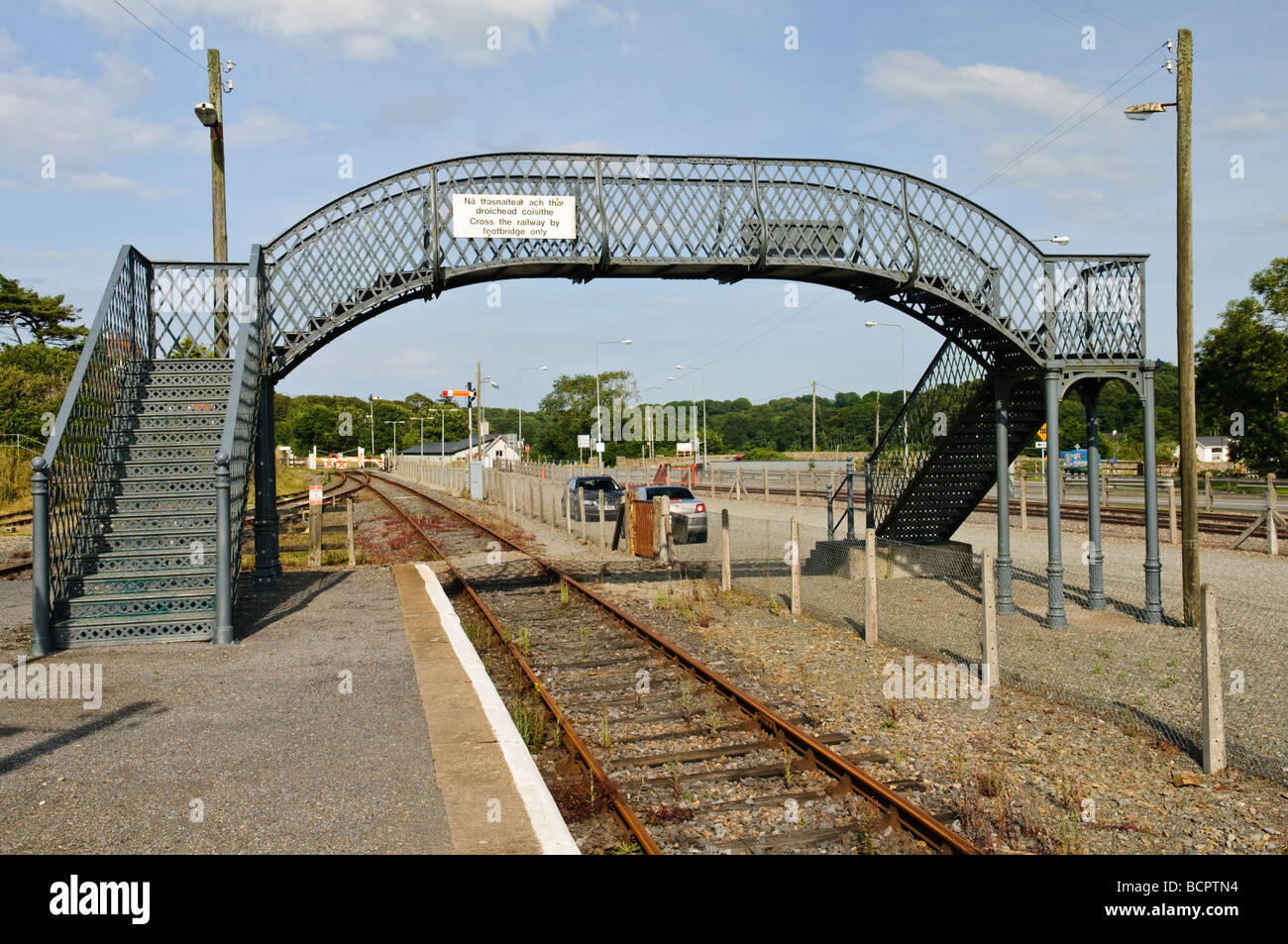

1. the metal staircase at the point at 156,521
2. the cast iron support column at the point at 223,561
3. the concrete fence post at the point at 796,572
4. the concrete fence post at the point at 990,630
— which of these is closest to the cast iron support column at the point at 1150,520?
the concrete fence post at the point at 990,630

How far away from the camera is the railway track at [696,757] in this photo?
5492 millimetres

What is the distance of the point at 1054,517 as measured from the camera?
41.6 feet

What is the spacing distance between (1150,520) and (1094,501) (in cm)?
80

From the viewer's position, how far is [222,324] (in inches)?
542

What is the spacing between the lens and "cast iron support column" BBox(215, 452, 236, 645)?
1034 centimetres

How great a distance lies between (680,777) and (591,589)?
8.89 meters

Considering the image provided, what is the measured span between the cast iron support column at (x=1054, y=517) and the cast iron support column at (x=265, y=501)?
1063 cm

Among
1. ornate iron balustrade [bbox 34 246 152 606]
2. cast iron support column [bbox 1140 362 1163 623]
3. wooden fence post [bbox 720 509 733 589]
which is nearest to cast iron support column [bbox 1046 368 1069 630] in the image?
cast iron support column [bbox 1140 362 1163 623]

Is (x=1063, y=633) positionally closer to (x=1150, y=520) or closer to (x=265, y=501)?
(x=1150, y=520)

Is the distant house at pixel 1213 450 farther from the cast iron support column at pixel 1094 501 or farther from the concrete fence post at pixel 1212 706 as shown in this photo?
the concrete fence post at pixel 1212 706

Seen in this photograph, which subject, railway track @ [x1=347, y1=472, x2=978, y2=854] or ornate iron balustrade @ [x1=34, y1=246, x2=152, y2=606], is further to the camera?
ornate iron balustrade @ [x1=34, y1=246, x2=152, y2=606]

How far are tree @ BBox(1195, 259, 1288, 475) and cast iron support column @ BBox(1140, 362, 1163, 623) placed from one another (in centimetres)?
3015

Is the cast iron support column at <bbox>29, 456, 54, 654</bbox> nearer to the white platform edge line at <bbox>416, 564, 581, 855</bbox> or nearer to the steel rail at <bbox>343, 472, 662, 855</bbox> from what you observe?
the white platform edge line at <bbox>416, 564, 581, 855</bbox>
